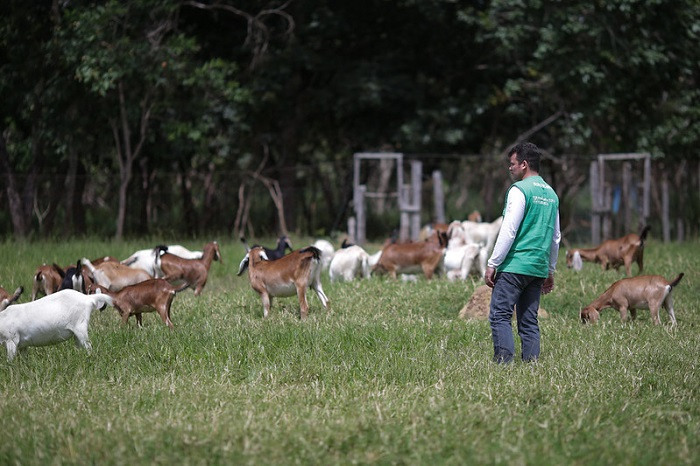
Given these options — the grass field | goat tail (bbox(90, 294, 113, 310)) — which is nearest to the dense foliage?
the grass field

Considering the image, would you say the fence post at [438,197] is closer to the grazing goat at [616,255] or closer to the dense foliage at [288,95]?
the dense foliage at [288,95]

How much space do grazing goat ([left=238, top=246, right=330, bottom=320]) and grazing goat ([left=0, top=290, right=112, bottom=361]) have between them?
267 cm

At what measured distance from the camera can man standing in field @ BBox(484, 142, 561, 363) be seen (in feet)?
25.0

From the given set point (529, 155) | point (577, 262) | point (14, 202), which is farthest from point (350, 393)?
point (14, 202)

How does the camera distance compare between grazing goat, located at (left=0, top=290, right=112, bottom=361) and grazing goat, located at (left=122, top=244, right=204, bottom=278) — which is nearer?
grazing goat, located at (left=0, top=290, right=112, bottom=361)

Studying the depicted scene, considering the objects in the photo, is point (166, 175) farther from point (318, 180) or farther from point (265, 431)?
point (265, 431)

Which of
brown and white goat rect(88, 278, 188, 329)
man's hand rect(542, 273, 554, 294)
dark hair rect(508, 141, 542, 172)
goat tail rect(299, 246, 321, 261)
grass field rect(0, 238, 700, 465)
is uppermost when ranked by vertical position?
dark hair rect(508, 141, 542, 172)

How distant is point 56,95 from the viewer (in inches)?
740

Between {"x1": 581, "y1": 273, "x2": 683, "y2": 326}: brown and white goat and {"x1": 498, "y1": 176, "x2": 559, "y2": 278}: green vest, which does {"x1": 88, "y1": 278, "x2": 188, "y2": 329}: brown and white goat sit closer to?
{"x1": 498, "y1": 176, "x2": 559, "y2": 278}: green vest

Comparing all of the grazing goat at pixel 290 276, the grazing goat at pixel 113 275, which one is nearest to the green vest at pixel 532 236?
Answer: the grazing goat at pixel 290 276

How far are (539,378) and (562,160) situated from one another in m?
16.2

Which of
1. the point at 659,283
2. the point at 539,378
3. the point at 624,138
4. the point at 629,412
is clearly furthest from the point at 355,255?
the point at 624,138

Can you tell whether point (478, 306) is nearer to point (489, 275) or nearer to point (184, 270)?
point (489, 275)

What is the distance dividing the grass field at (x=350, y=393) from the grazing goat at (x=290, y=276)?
246mm
